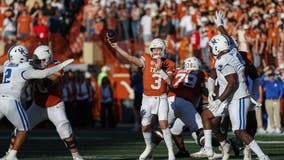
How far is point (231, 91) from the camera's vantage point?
14.3m

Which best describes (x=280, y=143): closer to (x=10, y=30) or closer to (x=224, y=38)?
(x=224, y=38)

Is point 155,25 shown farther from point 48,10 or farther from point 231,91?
point 231,91

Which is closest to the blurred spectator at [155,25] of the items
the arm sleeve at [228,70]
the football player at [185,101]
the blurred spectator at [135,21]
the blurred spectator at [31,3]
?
the blurred spectator at [135,21]

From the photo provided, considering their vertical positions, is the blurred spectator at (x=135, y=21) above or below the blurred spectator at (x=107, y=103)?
above

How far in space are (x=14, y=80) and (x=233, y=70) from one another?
10.7 ft

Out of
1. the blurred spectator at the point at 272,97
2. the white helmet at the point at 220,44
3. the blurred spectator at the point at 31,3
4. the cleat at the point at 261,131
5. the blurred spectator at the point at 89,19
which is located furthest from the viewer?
the blurred spectator at the point at 31,3

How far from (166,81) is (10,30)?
15332 mm

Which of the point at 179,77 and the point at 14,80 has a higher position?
the point at 14,80

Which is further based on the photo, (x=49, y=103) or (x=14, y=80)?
(x=49, y=103)

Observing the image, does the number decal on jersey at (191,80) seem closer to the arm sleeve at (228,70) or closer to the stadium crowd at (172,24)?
the arm sleeve at (228,70)

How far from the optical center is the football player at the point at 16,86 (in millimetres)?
14711

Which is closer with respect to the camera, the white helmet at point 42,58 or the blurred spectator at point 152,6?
the white helmet at point 42,58

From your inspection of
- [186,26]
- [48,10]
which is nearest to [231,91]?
[186,26]

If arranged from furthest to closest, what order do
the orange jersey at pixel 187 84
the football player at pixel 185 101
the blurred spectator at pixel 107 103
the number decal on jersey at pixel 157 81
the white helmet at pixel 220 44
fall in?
the blurred spectator at pixel 107 103, the orange jersey at pixel 187 84, the football player at pixel 185 101, the number decal on jersey at pixel 157 81, the white helmet at pixel 220 44
